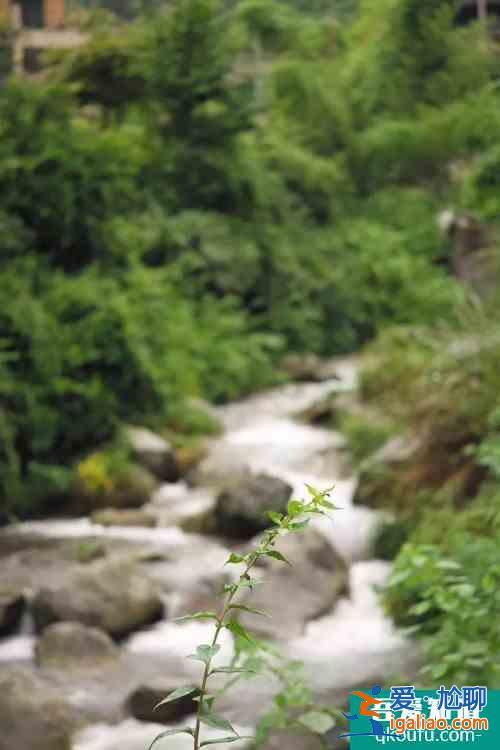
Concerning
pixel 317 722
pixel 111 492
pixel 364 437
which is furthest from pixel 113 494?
pixel 317 722

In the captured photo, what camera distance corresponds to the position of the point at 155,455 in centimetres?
800

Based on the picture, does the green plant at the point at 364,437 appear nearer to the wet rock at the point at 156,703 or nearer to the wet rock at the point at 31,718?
the wet rock at the point at 156,703

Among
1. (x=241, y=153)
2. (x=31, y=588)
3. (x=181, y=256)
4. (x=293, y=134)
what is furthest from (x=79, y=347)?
(x=293, y=134)

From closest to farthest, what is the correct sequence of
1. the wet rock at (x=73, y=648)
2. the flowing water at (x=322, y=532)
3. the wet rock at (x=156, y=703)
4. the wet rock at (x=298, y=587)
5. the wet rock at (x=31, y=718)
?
the wet rock at (x=31, y=718), the wet rock at (x=156, y=703), the flowing water at (x=322, y=532), the wet rock at (x=73, y=648), the wet rock at (x=298, y=587)

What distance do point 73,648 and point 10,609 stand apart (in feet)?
1.69

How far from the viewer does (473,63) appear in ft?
53.3

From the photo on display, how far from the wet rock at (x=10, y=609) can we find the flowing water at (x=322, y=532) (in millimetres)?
54

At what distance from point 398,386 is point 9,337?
328 centimetres

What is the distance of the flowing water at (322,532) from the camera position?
4.62 metres

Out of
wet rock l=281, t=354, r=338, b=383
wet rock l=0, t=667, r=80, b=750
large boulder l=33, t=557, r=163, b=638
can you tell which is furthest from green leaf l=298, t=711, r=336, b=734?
wet rock l=281, t=354, r=338, b=383

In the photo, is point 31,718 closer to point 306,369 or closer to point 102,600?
point 102,600

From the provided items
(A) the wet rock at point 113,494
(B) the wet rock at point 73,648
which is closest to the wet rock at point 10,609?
(B) the wet rock at point 73,648

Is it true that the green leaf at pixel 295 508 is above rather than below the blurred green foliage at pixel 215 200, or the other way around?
below

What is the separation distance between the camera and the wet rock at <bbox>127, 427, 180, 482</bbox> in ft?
26.2
